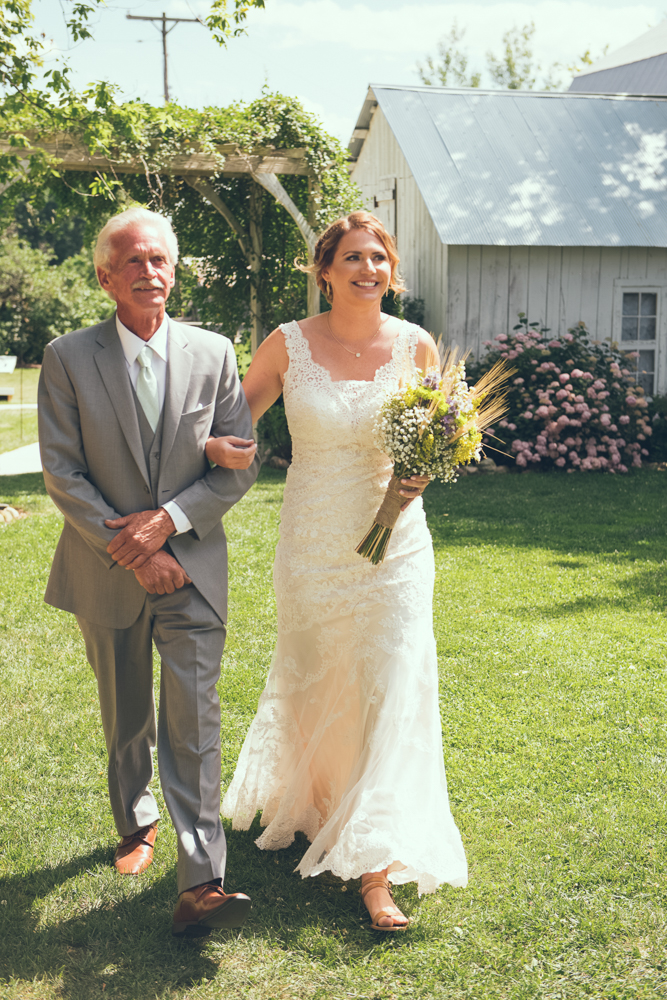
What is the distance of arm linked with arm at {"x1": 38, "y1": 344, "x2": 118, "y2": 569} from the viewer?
2988mm

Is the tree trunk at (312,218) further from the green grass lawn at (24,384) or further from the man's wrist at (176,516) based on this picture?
the green grass lawn at (24,384)

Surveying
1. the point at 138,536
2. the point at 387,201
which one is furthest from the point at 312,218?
the point at 138,536

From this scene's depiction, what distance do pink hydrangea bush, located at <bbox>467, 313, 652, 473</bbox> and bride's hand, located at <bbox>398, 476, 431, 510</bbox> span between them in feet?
29.4

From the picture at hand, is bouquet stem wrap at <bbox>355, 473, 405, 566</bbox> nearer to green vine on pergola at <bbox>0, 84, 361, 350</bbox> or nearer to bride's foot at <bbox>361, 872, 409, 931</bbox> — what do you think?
bride's foot at <bbox>361, 872, 409, 931</bbox>

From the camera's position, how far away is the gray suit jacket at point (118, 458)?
301 cm

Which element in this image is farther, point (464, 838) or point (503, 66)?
point (503, 66)

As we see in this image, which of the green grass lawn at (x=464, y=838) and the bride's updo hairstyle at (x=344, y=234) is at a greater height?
the bride's updo hairstyle at (x=344, y=234)

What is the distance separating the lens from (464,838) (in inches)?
146

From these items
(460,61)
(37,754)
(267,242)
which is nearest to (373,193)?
(267,242)

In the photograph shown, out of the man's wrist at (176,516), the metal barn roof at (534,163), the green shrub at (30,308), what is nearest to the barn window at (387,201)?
the metal barn roof at (534,163)

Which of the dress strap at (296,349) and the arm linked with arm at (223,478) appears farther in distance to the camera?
the dress strap at (296,349)

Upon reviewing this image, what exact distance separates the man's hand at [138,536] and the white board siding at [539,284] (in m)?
11.4

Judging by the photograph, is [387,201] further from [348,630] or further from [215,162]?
[348,630]

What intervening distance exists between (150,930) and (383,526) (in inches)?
62.7
